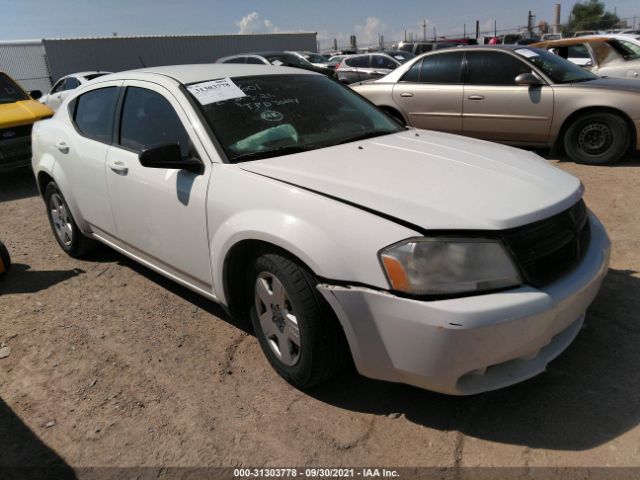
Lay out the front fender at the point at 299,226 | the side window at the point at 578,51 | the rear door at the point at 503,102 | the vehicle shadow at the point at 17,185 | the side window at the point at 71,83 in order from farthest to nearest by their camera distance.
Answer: the side window at the point at 71,83 → the side window at the point at 578,51 → the vehicle shadow at the point at 17,185 → the rear door at the point at 503,102 → the front fender at the point at 299,226

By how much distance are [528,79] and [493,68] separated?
60 cm

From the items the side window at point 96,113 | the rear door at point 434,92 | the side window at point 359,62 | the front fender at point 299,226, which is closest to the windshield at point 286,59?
the side window at point 359,62

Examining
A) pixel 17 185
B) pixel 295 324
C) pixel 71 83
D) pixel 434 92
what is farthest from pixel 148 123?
pixel 71 83

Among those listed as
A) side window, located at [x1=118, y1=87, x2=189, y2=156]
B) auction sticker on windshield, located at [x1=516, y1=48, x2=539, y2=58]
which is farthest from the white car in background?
side window, located at [x1=118, y1=87, x2=189, y2=156]

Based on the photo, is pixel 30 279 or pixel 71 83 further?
pixel 71 83

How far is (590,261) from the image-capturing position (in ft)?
8.03

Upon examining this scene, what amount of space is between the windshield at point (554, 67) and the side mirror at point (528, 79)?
199 millimetres

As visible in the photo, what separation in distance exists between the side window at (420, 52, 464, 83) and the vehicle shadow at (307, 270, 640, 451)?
525 centimetres

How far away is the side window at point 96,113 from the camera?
371cm

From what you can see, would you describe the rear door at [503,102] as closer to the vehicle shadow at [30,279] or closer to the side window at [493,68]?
the side window at [493,68]

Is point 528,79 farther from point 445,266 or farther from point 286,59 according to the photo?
point 286,59

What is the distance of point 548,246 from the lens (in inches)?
87.9

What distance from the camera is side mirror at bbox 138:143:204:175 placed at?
2.73m

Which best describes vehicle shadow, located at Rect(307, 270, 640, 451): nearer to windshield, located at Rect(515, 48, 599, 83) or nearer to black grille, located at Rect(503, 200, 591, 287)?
black grille, located at Rect(503, 200, 591, 287)
